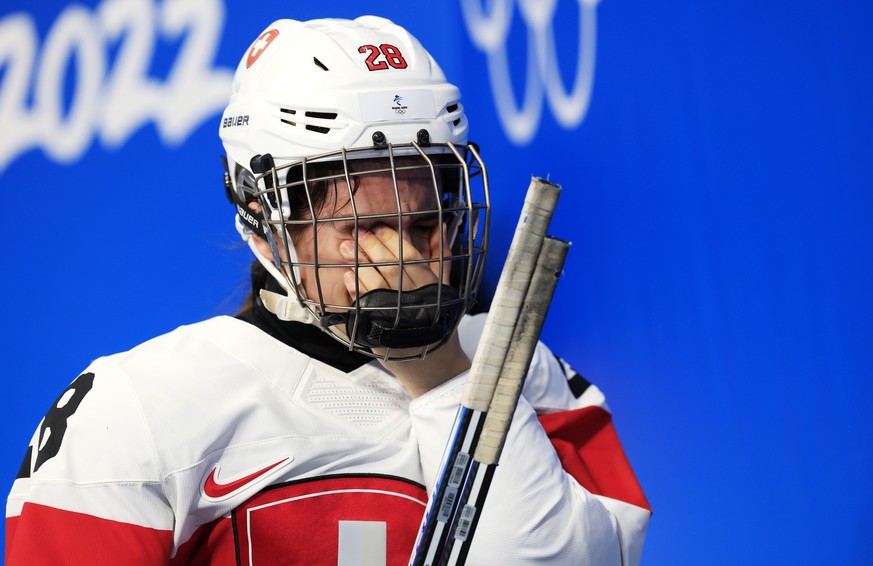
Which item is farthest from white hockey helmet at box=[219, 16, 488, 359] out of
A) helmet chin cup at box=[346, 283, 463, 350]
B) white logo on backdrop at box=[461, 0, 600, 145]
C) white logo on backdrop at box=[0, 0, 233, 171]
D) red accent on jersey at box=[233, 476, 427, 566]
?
white logo on backdrop at box=[0, 0, 233, 171]

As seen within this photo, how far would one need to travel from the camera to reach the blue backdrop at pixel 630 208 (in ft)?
4.24

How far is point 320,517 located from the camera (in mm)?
1068

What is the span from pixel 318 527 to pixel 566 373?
0.45 m

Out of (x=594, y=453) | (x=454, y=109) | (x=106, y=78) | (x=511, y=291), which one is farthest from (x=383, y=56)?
(x=106, y=78)

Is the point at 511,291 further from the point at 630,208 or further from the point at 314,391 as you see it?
the point at 630,208

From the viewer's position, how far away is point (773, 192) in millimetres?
1322

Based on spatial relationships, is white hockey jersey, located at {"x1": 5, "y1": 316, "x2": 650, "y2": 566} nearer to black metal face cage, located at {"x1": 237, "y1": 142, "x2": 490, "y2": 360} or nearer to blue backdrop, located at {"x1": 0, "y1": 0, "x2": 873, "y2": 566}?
black metal face cage, located at {"x1": 237, "y1": 142, "x2": 490, "y2": 360}

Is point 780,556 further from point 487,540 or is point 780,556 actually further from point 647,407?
point 487,540

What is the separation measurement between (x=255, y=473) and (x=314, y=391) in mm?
121

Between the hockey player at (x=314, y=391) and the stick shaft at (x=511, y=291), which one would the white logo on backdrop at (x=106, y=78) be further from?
the stick shaft at (x=511, y=291)

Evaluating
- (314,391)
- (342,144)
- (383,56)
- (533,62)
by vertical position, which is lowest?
(314,391)

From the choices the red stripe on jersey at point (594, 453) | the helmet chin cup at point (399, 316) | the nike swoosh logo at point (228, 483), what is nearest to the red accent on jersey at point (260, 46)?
the helmet chin cup at point (399, 316)

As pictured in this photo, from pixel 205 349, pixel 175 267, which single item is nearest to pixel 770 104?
pixel 205 349

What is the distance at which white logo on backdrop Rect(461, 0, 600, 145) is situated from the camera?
1.47m
